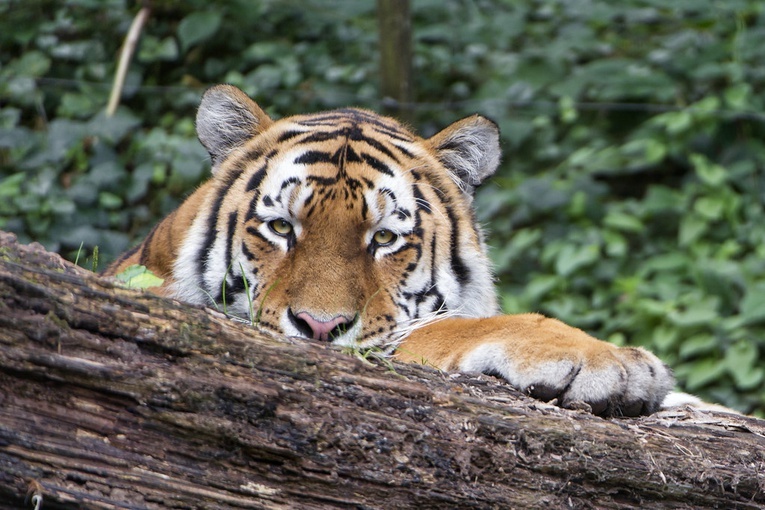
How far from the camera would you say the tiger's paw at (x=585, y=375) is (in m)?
2.15

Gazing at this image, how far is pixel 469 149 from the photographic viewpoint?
10.8 ft

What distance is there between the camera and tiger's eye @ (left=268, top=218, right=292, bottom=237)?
278 centimetres

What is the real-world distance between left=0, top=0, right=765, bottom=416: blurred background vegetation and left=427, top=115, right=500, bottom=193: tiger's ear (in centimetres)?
215

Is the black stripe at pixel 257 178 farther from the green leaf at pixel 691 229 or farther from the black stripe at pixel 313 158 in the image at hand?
the green leaf at pixel 691 229

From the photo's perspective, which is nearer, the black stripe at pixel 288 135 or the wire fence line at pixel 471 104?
the black stripe at pixel 288 135

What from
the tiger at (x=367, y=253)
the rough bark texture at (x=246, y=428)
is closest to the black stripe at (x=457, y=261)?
the tiger at (x=367, y=253)

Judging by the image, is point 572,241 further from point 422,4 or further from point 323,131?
point 323,131

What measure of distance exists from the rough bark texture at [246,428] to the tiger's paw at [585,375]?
0.32 feet

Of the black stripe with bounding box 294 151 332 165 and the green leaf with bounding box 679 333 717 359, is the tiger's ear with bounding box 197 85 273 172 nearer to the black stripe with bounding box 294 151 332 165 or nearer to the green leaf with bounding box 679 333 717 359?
the black stripe with bounding box 294 151 332 165

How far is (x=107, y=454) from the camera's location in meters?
1.64

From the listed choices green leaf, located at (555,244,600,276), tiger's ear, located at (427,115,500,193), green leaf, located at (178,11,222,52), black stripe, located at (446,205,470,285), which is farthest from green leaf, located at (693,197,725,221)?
green leaf, located at (178,11,222,52)

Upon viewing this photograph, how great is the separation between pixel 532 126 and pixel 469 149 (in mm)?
3118

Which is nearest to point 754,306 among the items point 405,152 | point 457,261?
point 457,261

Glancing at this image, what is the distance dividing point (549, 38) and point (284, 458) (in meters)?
5.36
